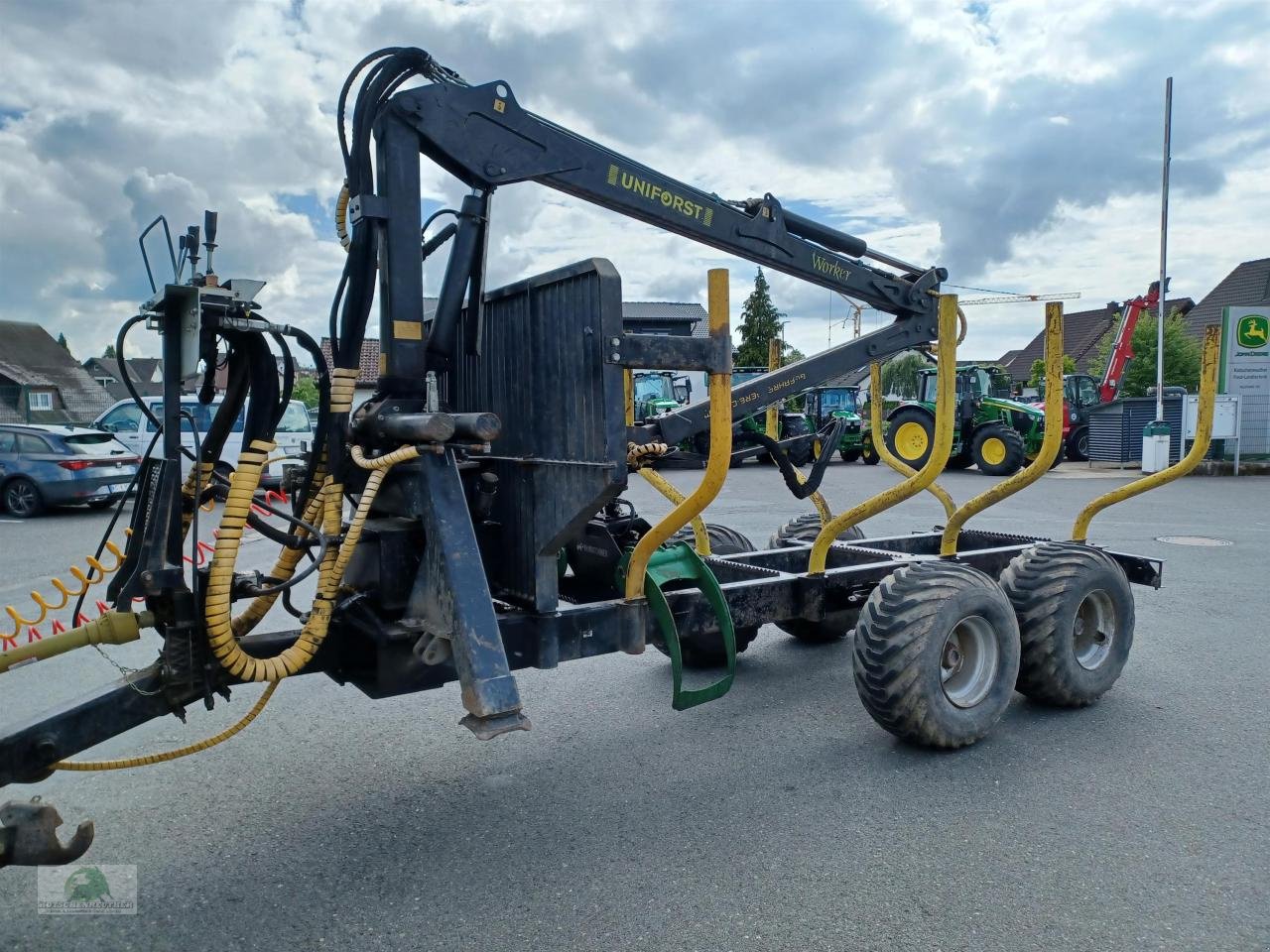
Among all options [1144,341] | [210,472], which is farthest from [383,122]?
[1144,341]

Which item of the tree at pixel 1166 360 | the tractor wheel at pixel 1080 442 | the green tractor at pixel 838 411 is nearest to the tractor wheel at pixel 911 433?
the green tractor at pixel 838 411

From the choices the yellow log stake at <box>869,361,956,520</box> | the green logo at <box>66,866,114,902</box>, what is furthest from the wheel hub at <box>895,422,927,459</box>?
the green logo at <box>66,866,114,902</box>

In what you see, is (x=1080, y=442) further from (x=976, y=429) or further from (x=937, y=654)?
(x=937, y=654)

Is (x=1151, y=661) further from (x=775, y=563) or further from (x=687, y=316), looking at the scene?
(x=687, y=316)

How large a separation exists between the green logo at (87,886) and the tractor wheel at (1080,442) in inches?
992

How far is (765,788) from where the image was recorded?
160 inches

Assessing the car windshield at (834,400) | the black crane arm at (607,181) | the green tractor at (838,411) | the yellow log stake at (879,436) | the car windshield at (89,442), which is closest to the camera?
the black crane arm at (607,181)

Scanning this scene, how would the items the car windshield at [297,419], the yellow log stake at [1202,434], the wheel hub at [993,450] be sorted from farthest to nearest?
the wheel hub at [993,450], the car windshield at [297,419], the yellow log stake at [1202,434]

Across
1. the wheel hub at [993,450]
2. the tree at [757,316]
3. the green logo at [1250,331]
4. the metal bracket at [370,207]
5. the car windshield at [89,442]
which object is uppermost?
the tree at [757,316]

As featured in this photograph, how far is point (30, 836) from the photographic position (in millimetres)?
2721

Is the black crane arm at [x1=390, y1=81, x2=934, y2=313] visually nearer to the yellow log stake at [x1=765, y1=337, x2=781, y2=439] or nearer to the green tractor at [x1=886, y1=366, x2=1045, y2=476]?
the yellow log stake at [x1=765, y1=337, x2=781, y2=439]

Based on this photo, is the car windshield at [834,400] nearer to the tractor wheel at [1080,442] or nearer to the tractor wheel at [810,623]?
the tractor wheel at [1080,442]

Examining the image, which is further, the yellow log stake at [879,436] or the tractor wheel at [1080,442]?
the tractor wheel at [1080,442]

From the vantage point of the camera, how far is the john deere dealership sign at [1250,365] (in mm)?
20844
